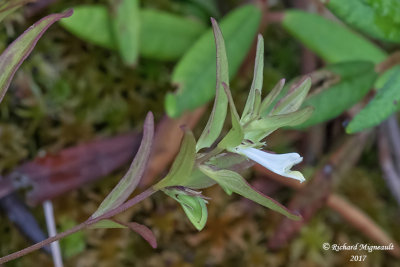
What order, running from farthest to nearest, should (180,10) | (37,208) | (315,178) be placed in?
(180,10), (315,178), (37,208)

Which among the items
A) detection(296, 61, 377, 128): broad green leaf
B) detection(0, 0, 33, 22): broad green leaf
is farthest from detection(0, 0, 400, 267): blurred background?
detection(0, 0, 33, 22): broad green leaf

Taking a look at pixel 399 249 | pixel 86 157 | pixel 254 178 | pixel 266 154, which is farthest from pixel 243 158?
pixel 399 249

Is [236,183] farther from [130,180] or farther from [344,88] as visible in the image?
[344,88]

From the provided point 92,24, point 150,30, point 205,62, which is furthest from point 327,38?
point 92,24

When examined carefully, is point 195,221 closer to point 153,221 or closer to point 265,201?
point 265,201

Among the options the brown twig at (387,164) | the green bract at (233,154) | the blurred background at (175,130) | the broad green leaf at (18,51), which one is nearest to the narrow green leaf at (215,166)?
the green bract at (233,154)
